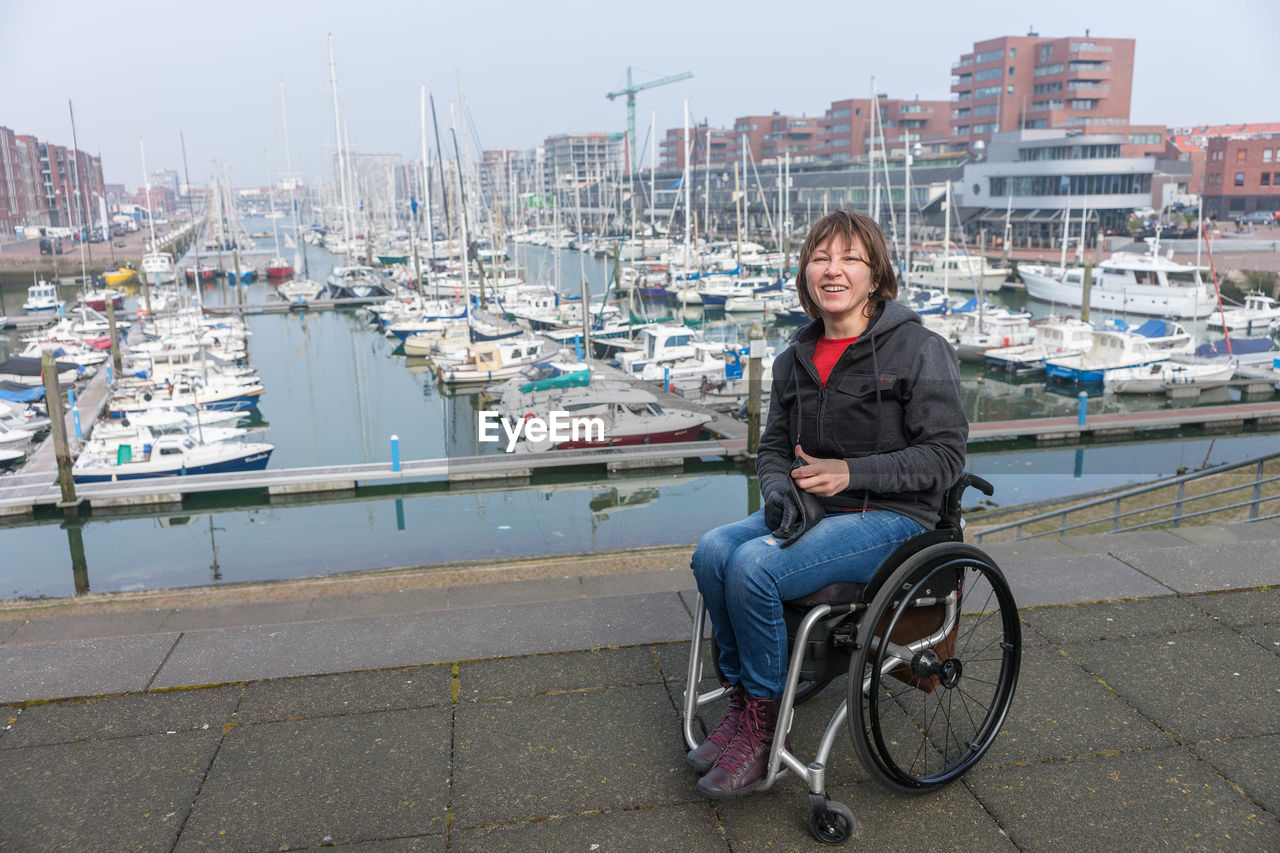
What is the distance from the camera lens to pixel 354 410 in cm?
3047

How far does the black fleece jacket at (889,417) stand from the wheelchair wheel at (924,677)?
0.22 m

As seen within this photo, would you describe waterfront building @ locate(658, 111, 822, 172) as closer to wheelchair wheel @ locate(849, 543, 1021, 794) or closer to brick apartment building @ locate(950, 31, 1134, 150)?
brick apartment building @ locate(950, 31, 1134, 150)

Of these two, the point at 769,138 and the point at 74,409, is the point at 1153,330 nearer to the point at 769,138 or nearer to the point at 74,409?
the point at 74,409

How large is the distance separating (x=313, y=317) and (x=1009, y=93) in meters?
76.8

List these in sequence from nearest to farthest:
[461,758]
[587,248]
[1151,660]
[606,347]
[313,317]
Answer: [461,758] < [1151,660] < [606,347] < [313,317] < [587,248]

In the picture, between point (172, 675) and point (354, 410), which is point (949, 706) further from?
point (354, 410)

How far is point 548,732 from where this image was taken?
10.3ft

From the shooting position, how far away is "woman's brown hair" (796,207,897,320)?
282 cm

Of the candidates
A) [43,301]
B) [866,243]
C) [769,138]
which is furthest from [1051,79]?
[866,243]

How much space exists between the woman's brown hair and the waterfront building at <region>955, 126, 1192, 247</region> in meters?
68.6

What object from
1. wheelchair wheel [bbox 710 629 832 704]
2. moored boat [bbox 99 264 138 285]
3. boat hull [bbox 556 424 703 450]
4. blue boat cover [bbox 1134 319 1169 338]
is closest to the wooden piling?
boat hull [bbox 556 424 703 450]

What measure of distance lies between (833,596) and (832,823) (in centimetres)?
61

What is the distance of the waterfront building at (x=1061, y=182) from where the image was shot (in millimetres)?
68438

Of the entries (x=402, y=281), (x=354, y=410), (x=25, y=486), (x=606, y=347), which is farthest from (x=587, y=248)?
(x=25, y=486)
